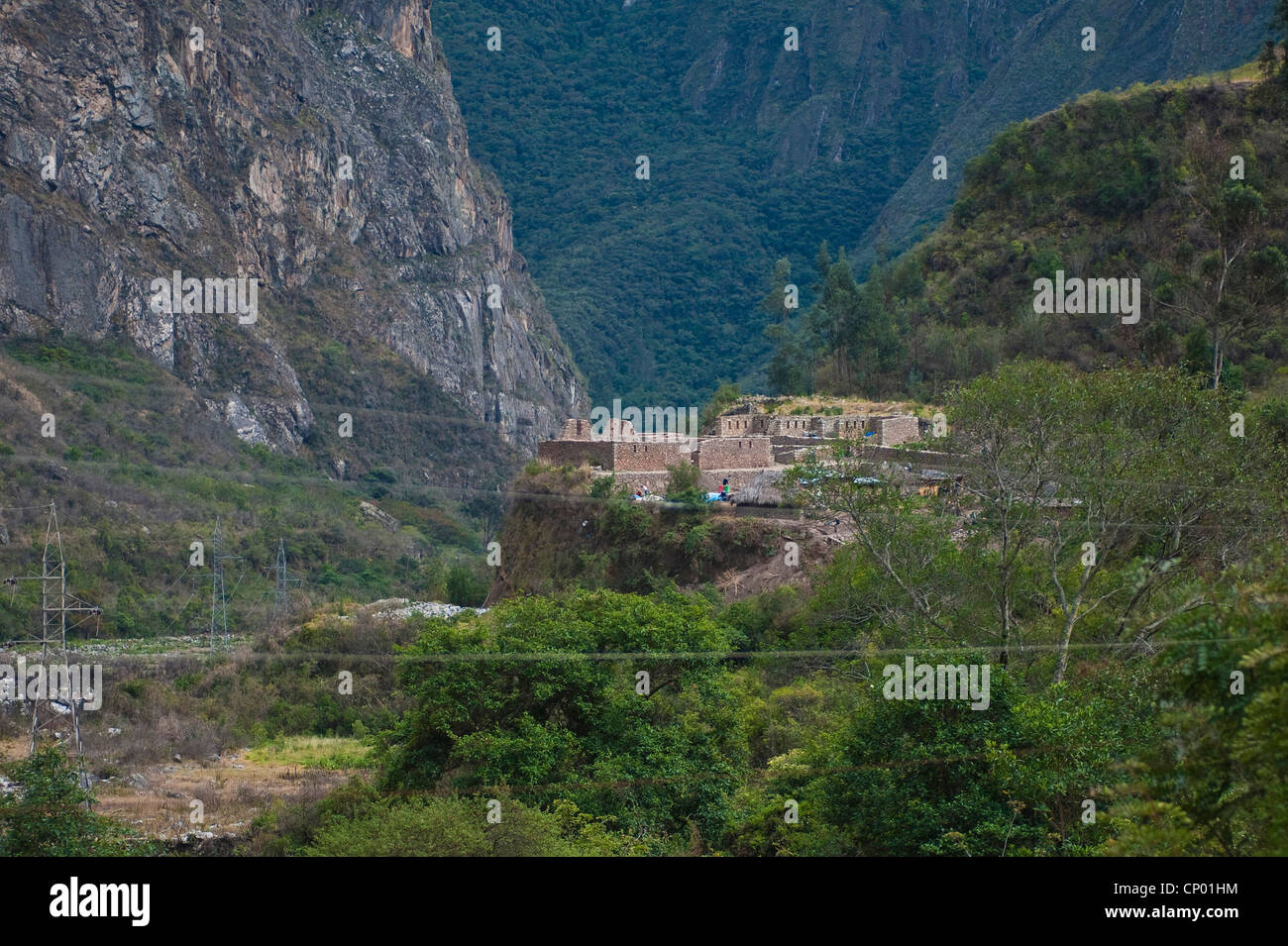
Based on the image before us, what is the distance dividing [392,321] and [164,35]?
35493 millimetres

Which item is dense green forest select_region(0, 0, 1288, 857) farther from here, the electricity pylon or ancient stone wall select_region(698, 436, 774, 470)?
the electricity pylon

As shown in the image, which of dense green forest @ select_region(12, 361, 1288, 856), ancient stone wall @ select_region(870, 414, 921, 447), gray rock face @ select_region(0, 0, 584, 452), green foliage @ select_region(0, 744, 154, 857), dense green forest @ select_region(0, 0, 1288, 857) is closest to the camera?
dense green forest @ select_region(0, 0, 1288, 857)

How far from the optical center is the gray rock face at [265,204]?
107 meters

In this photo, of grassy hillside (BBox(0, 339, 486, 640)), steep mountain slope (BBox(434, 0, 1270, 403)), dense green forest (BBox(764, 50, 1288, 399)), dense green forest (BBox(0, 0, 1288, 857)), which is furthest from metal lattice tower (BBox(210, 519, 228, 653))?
steep mountain slope (BBox(434, 0, 1270, 403))

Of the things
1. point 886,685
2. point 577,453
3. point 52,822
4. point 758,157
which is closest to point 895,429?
point 577,453

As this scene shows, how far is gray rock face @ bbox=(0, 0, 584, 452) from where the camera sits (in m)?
107

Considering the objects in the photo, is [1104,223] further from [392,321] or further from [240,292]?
[392,321]

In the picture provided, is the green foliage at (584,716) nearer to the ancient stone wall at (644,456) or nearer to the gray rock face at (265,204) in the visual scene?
the ancient stone wall at (644,456)

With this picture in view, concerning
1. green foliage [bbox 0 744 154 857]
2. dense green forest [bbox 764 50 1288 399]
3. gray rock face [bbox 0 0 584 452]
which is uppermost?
gray rock face [bbox 0 0 584 452]

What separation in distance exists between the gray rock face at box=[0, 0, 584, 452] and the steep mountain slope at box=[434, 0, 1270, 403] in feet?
40.3

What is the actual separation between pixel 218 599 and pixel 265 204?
7530cm

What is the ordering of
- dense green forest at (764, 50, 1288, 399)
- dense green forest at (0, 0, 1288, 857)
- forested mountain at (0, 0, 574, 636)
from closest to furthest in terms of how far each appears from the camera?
dense green forest at (0, 0, 1288, 857) → dense green forest at (764, 50, 1288, 399) → forested mountain at (0, 0, 574, 636)

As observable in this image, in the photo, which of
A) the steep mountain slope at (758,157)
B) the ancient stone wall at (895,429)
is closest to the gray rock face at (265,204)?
the steep mountain slope at (758,157)
